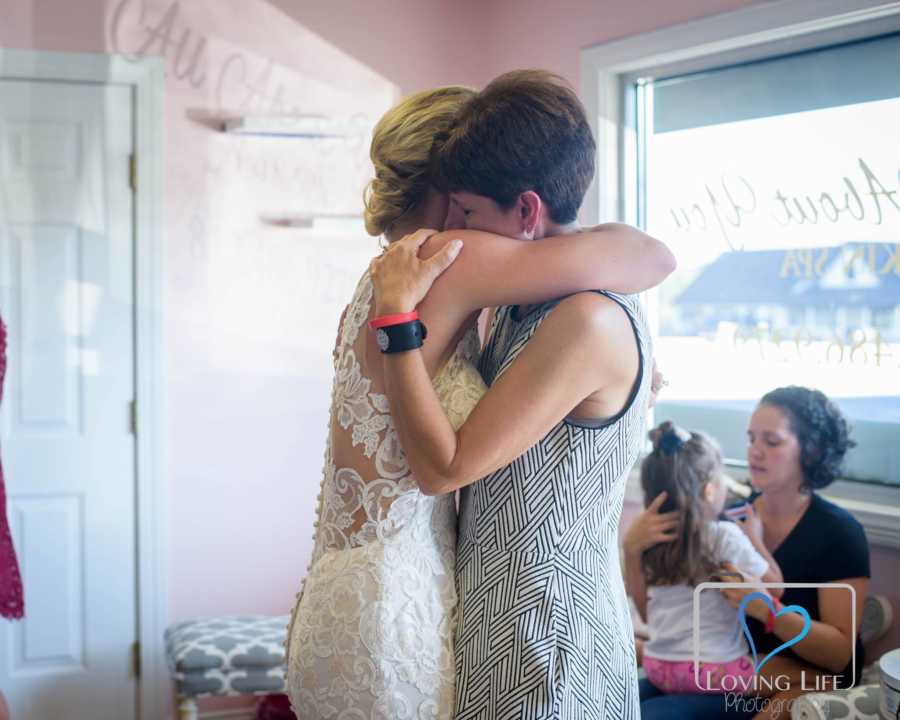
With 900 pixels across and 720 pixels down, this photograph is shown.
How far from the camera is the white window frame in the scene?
2.90 metres

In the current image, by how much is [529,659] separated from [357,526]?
0.90 feet

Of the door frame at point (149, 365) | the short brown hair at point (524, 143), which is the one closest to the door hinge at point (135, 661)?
the door frame at point (149, 365)

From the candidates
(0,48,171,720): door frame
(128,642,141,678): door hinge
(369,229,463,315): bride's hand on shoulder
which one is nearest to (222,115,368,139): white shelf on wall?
(0,48,171,720): door frame

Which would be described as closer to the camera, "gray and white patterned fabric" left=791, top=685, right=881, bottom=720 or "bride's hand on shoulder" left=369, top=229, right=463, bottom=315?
"bride's hand on shoulder" left=369, top=229, right=463, bottom=315

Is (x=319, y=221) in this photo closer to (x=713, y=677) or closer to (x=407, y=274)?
(x=713, y=677)

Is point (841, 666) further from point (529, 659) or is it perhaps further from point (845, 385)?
point (529, 659)

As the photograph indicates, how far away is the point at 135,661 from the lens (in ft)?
12.4

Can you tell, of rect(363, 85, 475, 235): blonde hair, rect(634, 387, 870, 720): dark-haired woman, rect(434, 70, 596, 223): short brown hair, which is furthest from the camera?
rect(634, 387, 870, 720): dark-haired woman

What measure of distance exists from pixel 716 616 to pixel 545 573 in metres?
1.63

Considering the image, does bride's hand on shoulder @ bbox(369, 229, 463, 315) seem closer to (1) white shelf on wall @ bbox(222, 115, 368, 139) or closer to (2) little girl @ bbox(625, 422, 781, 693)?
(2) little girl @ bbox(625, 422, 781, 693)

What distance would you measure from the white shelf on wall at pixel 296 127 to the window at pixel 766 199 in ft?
2.96

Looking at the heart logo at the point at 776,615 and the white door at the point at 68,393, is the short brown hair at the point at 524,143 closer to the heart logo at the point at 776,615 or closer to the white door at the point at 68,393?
the heart logo at the point at 776,615

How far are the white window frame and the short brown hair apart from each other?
194 centimetres

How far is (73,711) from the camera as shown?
3.72 meters
